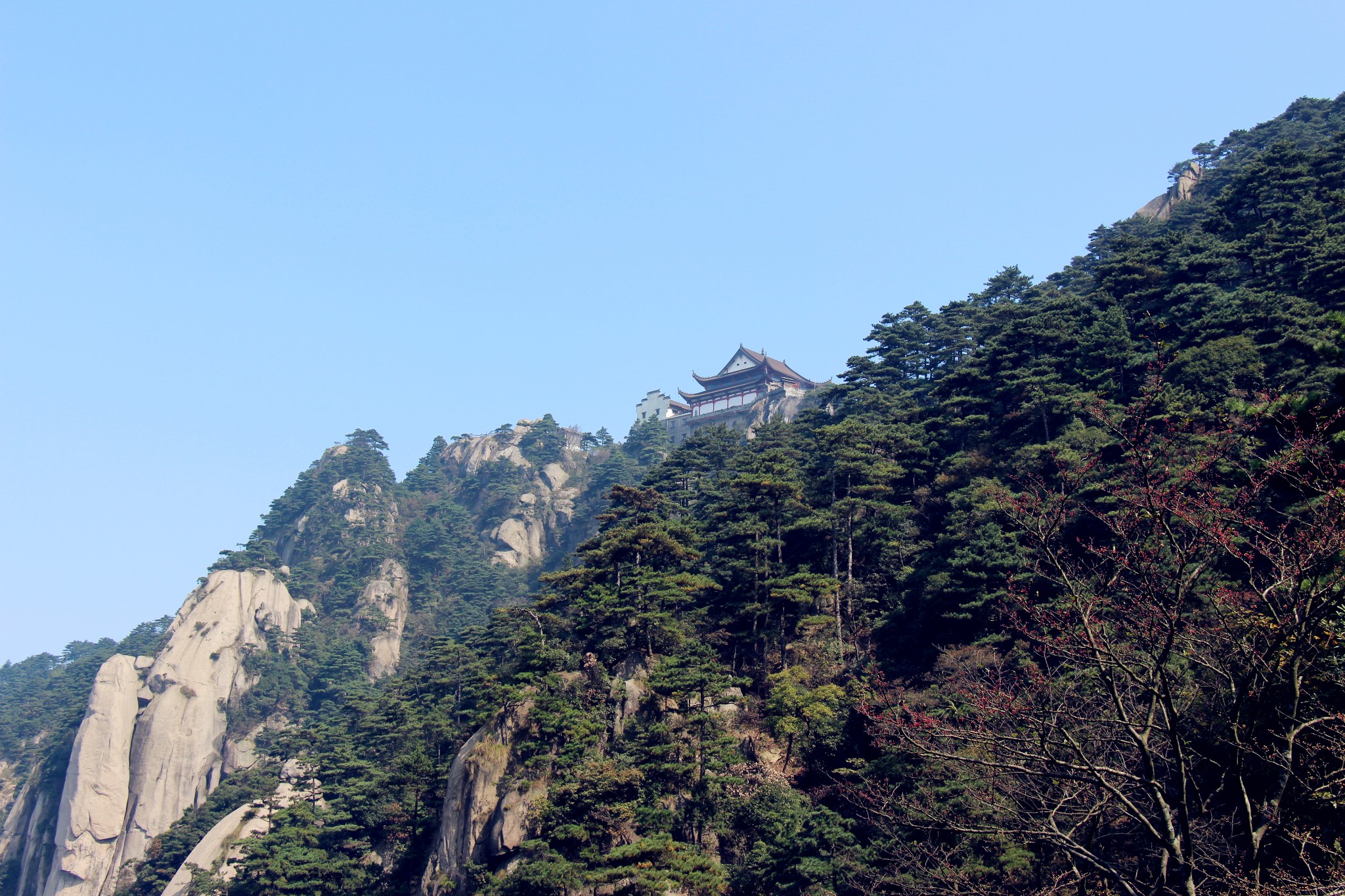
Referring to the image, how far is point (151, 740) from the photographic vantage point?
4488cm

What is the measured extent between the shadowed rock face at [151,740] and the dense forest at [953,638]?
621 centimetres

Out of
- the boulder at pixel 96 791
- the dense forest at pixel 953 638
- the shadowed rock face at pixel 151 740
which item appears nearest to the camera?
the dense forest at pixel 953 638

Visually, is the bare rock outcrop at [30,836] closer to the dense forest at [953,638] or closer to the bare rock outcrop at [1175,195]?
the dense forest at [953,638]

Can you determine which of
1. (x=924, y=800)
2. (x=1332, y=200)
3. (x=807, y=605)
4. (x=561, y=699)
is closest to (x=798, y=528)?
(x=807, y=605)

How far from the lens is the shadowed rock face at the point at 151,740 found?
42875 millimetres

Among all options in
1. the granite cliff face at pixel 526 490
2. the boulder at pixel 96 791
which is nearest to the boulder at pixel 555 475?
the granite cliff face at pixel 526 490

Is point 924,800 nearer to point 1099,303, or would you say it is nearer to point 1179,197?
point 1099,303

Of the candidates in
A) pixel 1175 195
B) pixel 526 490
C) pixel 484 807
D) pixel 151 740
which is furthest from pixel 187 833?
pixel 1175 195

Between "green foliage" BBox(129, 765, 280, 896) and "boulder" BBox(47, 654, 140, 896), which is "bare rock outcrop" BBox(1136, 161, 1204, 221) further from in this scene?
"boulder" BBox(47, 654, 140, 896)

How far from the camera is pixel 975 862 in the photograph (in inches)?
619

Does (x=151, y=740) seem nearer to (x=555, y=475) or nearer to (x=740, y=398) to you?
(x=555, y=475)

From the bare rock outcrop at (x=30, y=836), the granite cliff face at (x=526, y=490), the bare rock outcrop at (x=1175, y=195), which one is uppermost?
the bare rock outcrop at (x=1175, y=195)

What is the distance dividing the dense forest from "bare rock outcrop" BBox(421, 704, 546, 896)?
420mm

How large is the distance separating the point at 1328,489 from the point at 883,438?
19.9 metres
